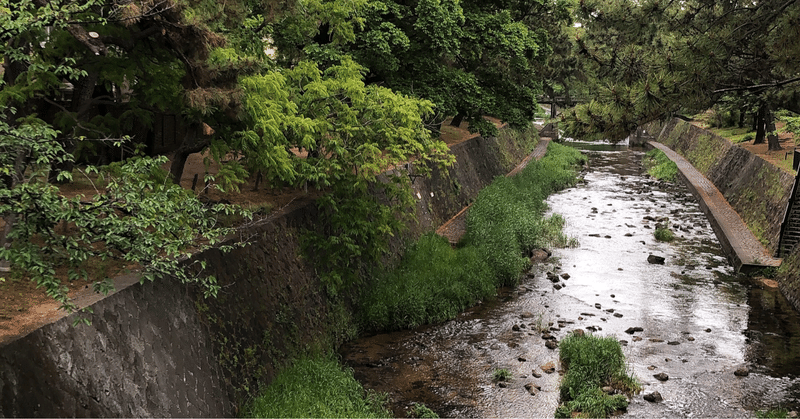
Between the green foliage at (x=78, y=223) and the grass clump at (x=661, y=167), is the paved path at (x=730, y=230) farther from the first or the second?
the green foliage at (x=78, y=223)

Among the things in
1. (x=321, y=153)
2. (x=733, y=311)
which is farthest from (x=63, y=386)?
(x=733, y=311)

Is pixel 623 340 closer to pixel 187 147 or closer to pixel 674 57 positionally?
pixel 674 57

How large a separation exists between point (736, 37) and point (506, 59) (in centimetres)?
1148

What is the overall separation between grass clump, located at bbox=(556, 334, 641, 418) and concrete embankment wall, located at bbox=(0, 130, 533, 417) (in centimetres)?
465

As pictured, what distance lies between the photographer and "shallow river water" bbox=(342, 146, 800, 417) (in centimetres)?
1179

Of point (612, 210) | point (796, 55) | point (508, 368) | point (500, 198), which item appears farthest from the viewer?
point (612, 210)

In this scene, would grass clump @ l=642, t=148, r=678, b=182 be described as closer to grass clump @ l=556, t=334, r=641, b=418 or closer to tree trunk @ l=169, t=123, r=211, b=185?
grass clump @ l=556, t=334, r=641, b=418

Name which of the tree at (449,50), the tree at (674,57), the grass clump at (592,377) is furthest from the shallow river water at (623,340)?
the tree at (449,50)

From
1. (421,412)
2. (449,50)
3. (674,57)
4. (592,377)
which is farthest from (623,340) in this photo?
(449,50)

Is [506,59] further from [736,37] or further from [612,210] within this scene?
[736,37]

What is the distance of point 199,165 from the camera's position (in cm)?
1698

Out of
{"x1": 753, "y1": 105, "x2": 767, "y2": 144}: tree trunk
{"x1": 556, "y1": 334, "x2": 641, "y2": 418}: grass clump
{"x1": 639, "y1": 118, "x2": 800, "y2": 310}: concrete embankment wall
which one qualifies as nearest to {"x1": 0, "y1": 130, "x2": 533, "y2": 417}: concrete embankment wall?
{"x1": 556, "y1": 334, "x2": 641, "y2": 418}: grass clump

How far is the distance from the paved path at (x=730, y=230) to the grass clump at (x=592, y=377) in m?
8.52

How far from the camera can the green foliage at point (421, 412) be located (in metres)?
10.9
